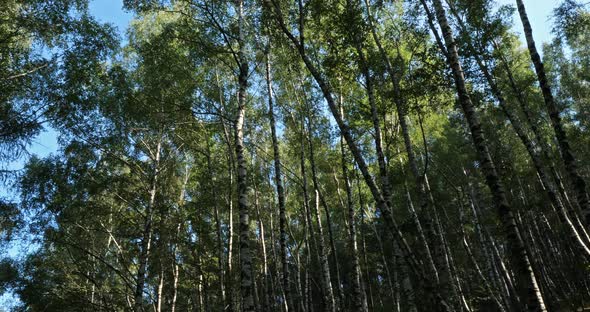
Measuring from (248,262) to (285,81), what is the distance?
1149cm

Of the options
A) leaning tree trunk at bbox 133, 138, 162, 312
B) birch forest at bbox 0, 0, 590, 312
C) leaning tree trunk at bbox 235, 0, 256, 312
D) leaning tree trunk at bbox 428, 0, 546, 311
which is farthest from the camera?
leaning tree trunk at bbox 133, 138, 162, 312

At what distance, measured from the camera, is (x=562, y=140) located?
836cm

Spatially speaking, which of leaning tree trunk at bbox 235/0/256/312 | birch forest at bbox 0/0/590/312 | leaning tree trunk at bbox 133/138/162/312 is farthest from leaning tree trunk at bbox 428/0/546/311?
leaning tree trunk at bbox 133/138/162/312

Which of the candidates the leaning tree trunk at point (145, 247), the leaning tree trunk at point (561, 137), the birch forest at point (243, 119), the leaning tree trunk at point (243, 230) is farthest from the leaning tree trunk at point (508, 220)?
the leaning tree trunk at point (145, 247)

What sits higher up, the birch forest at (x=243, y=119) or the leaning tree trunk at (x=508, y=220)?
the birch forest at (x=243, y=119)

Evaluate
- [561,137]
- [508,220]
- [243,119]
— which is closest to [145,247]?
[243,119]

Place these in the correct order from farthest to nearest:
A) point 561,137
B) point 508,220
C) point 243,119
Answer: point 243,119 < point 561,137 < point 508,220

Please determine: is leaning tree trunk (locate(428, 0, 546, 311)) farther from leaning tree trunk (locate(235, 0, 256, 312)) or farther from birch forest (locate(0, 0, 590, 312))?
leaning tree trunk (locate(235, 0, 256, 312))

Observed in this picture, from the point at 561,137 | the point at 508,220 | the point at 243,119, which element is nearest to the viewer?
the point at 508,220

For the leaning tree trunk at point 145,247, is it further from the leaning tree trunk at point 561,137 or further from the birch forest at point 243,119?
the leaning tree trunk at point 561,137

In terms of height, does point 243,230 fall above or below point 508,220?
above

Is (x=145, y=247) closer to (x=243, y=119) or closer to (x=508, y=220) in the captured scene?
(x=243, y=119)

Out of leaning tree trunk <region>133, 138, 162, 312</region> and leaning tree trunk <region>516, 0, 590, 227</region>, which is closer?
leaning tree trunk <region>516, 0, 590, 227</region>

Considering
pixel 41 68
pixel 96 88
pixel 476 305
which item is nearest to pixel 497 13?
pixel 96 88
